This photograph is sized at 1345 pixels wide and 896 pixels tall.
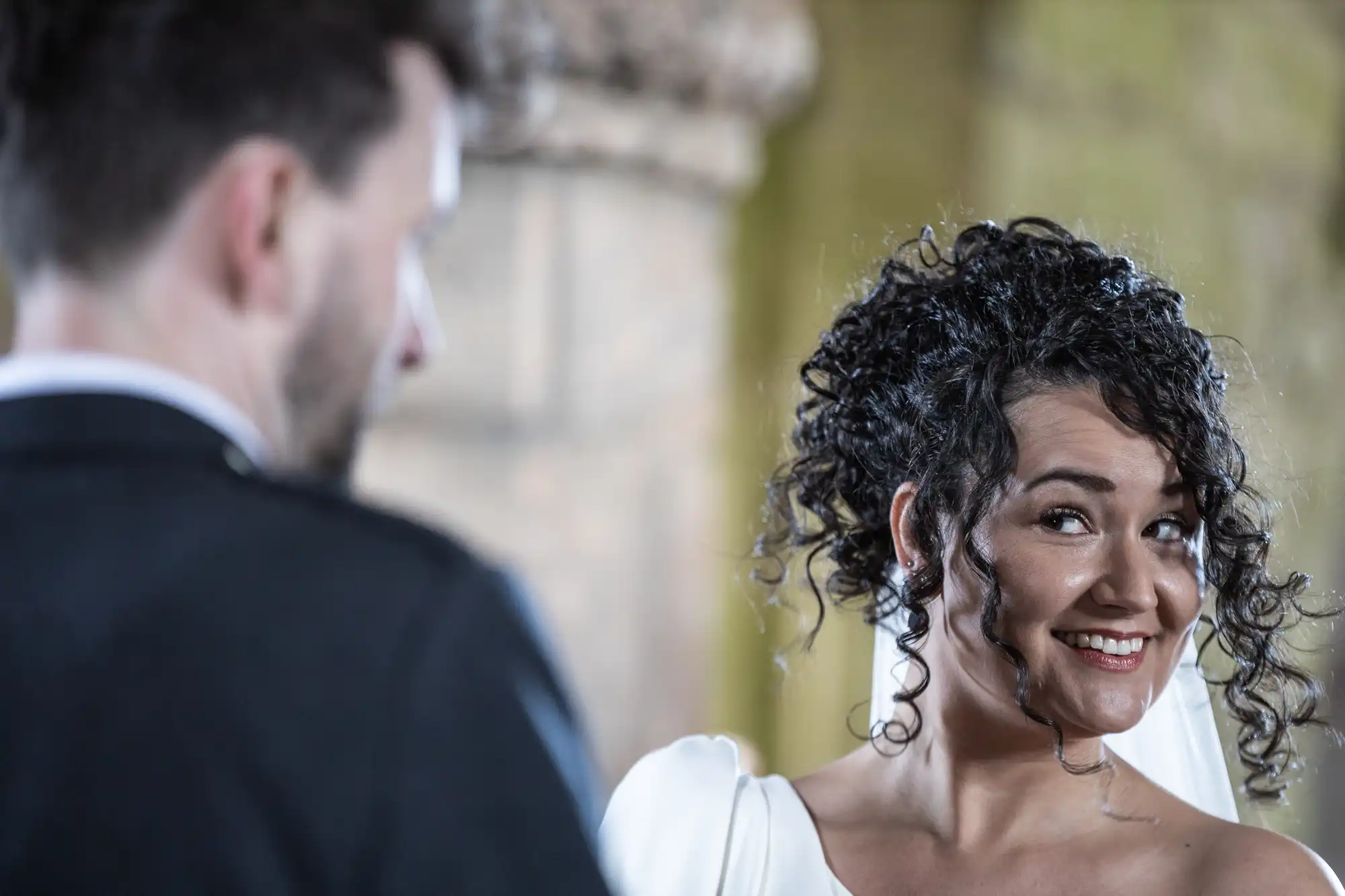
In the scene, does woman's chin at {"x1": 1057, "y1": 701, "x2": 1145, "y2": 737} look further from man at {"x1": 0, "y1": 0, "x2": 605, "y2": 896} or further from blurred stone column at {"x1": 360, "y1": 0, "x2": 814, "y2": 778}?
blurred stone column at {"x1": 360, "y1": 0, "x2": 814, "y2": 778}

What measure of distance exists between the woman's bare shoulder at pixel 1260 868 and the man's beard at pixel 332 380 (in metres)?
0.88

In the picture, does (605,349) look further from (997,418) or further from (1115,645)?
(1115,645)

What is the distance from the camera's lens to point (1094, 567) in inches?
58.2

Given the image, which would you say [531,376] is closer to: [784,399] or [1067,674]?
[784,399]

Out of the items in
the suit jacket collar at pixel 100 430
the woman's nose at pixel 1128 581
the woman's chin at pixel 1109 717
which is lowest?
the woman's chin at pixel 1109 717

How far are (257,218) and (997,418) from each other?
2.61 feet

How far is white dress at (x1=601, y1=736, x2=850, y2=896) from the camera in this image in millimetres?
1672

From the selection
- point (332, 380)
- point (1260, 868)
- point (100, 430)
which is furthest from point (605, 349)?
point (100, 430)

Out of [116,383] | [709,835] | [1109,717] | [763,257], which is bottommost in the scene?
[709,835]

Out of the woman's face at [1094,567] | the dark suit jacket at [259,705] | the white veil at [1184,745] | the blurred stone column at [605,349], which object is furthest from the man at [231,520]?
the blurred stone column at [605,349]

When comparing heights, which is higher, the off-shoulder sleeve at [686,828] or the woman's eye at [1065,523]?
the woman's eye at [1065,523]

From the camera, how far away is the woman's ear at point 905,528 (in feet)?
5.46

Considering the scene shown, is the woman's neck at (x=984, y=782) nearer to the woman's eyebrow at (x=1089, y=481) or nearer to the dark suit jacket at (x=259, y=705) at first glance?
the woman's eyebrow at (x=1089, y=481)

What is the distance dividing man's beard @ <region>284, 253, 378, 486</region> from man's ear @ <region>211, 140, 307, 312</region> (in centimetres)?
3
